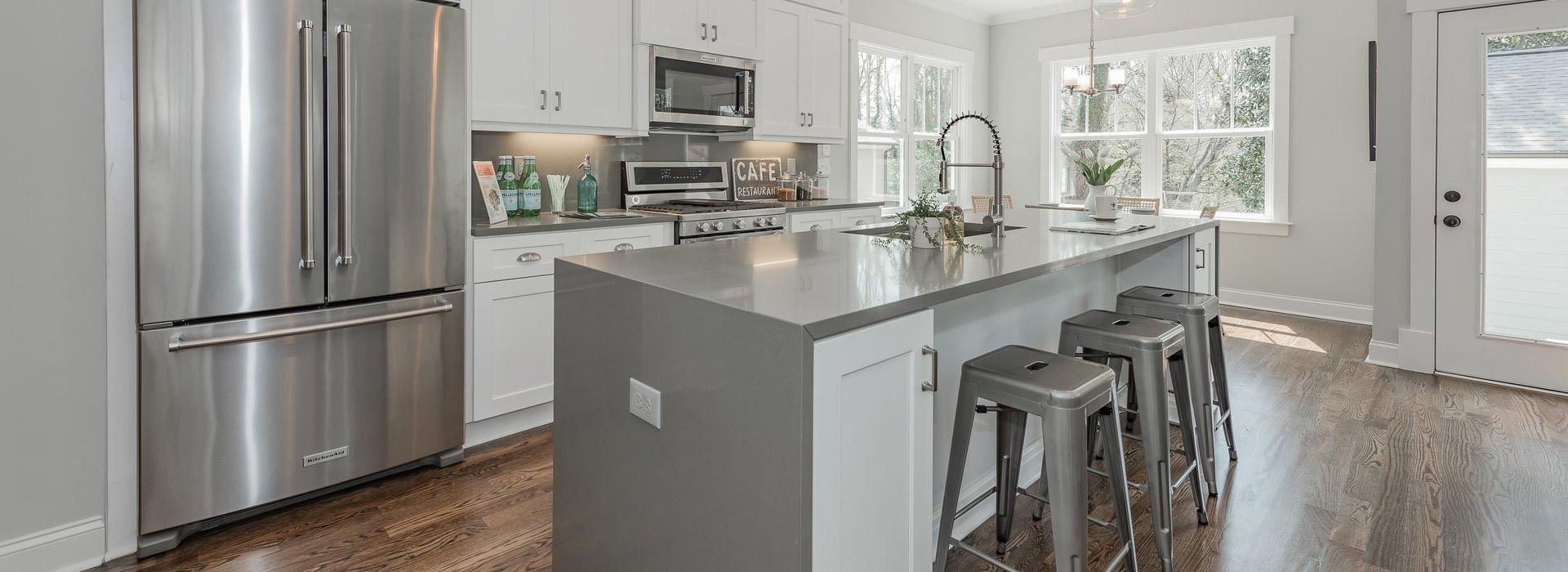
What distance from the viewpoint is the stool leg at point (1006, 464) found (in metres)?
1.98

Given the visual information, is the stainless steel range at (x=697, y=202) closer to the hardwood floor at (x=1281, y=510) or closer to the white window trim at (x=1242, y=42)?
the hardwood floor at (x=1281, y=510)

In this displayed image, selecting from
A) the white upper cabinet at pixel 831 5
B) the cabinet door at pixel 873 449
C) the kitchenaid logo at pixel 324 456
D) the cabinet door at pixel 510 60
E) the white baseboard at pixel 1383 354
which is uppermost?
the white upper cabinet at pixel 831 5

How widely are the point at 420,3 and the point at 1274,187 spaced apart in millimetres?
5905

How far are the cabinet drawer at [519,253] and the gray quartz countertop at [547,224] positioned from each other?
0.03m

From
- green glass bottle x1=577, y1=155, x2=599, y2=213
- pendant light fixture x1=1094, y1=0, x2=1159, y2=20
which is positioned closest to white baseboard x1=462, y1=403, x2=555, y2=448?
green glass bottle x1=577, y1=155, x2=599, y2=213

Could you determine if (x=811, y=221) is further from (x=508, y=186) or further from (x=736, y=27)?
(x=508, y=186)

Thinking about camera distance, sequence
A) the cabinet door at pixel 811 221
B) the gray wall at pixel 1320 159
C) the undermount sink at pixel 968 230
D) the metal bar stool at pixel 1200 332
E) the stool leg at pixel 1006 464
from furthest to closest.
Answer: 1. the gray wall at pixel 1320 159
2. the cabinet door at pixel 811 221
3. the undermount sink at pixel 968 230
4. the metal bar stool at pixel 1200 332
5. the stool leg at pixel 1006 464

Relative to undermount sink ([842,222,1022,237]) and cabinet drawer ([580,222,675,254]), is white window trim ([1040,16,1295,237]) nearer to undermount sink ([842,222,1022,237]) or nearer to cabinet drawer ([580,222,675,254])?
undermount sink ([842,222,1022,237])

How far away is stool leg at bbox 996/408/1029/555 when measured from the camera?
6.49 ft

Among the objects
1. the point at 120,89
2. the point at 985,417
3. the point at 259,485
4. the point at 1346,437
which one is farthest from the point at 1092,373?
the point at 120,89

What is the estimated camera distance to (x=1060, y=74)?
22.7 feet

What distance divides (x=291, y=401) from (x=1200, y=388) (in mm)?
2996

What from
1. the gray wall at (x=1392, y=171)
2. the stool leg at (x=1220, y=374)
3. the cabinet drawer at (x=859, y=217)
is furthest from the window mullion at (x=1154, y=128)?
the stool leg at (x=1220, y=374)

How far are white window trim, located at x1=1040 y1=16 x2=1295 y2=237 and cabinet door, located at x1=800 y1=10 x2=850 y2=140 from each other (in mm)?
2689
